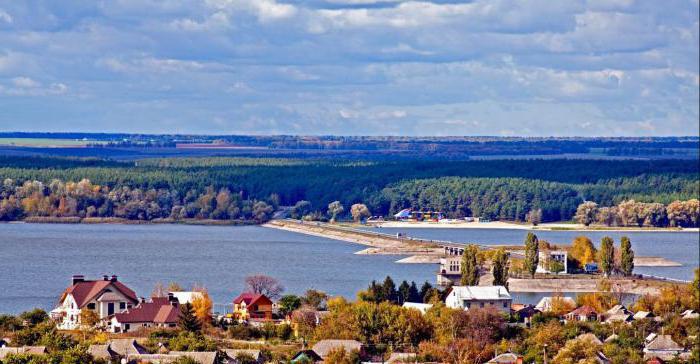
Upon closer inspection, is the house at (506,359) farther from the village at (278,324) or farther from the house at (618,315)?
the house at (618,315)

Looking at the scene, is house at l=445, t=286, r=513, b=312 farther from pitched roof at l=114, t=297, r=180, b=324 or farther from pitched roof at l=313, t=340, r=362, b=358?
pitched roof at l=313, t=340, r=362, b=358

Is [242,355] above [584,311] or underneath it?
above

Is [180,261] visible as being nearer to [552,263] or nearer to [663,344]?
[552,263]

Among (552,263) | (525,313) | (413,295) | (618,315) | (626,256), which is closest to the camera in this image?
(618,315)

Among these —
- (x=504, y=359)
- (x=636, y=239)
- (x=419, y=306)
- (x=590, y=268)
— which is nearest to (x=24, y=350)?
(x=504, y=359)

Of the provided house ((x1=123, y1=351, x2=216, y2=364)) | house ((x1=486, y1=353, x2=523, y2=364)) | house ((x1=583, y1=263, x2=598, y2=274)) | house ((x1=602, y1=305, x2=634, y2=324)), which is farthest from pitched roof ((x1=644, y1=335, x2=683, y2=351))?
house ((x1=583, y1=263, x2=598, y2=274))

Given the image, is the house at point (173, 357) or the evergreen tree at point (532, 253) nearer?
the house at point (173, 357)

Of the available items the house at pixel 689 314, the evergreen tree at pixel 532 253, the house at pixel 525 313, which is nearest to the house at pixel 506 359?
the house at pixel 689 314
